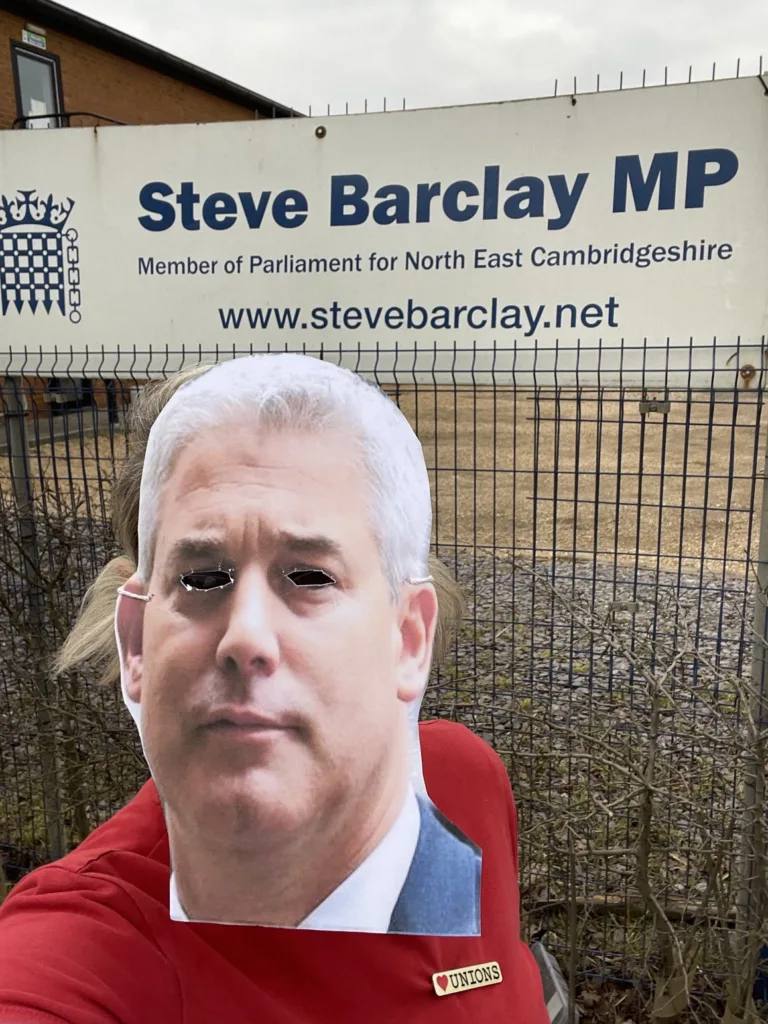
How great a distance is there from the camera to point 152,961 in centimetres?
Answer: 89

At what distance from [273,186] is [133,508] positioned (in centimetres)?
226

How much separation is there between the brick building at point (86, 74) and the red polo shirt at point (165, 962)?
12.2 metres

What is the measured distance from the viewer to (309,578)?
2.73 ft

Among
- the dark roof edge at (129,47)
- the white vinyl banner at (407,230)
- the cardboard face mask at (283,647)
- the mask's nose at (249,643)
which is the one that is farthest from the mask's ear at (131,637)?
the dark roof edge at (129,47)

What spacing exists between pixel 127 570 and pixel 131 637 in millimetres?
153

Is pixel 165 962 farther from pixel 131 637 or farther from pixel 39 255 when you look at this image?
pixel 39 255

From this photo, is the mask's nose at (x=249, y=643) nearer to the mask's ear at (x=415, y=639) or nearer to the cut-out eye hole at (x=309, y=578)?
the cut-out eye hole at (x=309, y=578)

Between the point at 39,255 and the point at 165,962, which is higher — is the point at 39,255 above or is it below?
above

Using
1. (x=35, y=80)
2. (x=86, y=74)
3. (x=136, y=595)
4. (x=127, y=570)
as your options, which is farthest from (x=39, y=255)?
(x=86, y=74)

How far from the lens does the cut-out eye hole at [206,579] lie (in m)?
0.83

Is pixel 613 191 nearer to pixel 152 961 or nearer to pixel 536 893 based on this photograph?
pixel 152 961

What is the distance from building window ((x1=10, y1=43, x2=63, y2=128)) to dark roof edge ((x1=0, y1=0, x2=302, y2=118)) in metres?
0.55

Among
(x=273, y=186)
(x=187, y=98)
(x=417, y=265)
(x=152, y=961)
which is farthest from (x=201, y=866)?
(x=187, y=98)

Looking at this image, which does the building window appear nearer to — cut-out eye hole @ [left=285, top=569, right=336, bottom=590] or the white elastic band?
the white elastic band
